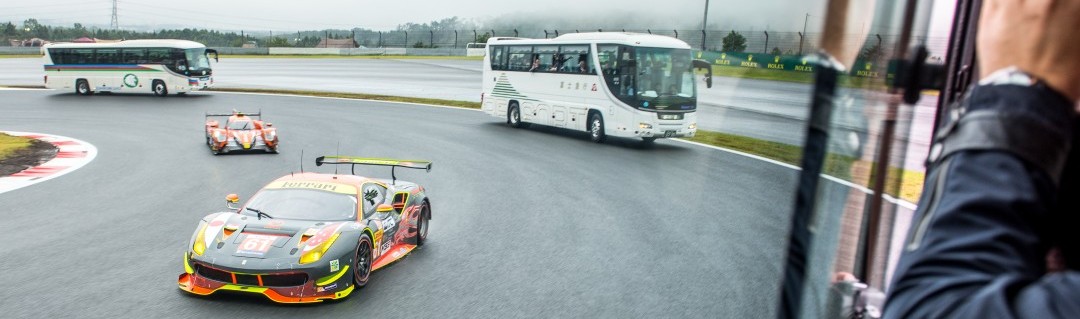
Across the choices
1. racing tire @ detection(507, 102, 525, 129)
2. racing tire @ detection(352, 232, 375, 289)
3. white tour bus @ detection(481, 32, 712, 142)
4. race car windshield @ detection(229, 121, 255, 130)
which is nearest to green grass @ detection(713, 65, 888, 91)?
racing tire @ detection(352, 232, 375, 289)

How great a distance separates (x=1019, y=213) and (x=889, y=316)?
184mm

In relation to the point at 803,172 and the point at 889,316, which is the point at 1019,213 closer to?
the point at 889,316

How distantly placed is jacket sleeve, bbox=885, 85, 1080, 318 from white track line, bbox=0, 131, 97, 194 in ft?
51.4

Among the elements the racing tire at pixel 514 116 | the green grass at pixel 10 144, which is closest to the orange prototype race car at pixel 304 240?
the green grass at pixel 10 144

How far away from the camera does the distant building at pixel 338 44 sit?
2876 inches

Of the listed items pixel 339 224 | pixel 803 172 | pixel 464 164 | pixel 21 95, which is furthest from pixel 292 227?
pixel 21 95

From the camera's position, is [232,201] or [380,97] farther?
[380,97]

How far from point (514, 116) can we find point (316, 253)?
15968mm

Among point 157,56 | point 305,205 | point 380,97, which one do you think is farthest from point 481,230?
point 157,56

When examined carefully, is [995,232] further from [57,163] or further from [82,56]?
[82,56]

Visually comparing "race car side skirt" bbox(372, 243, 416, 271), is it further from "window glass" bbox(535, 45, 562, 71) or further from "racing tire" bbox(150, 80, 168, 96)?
"racing tire" bbox(150, 80, 168, 96)

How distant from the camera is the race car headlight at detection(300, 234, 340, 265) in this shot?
7.45 meters

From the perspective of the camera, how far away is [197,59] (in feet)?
108

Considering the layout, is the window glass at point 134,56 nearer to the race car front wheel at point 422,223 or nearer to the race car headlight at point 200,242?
the race car front wheel at point 422,223
